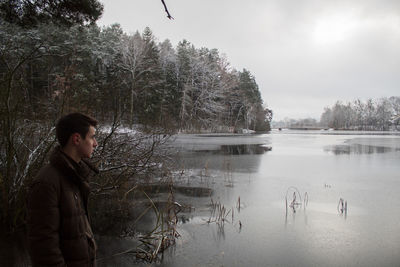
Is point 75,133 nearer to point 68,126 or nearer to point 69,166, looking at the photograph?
point 68,126

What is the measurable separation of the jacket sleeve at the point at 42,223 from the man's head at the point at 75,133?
346 millimetres

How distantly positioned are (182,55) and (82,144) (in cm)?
4853

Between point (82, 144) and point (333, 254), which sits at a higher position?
point (82, 144)

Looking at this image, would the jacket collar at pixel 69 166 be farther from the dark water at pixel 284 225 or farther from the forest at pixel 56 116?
the dark water at pixel 284 225

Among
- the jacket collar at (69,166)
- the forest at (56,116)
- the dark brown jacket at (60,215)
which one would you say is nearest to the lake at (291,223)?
the forest at (56,116)

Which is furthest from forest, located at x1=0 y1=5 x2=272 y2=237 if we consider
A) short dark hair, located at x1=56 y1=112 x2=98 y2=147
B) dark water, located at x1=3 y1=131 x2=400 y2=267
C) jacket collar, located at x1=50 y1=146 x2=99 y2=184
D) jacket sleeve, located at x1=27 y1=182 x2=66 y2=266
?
jacket sleeve, located at x1=27 y1=182 x2=66 y2=266

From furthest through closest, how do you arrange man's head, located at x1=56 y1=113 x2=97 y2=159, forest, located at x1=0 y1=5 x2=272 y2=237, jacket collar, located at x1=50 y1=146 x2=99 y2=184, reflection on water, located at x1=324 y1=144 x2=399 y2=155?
reflection on water, located at x1=324 y1=144 x2=399 y2=155 → forest, located at x1=0 y1=5 x2=272 y2=237 → man's head, located at x1=56 y1=113 x2=97 y2=159 → jacket collar, located at x1=50 y1=146 x2=99 y2=184

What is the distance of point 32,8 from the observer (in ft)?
17.2

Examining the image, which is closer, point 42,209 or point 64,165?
point 42,209

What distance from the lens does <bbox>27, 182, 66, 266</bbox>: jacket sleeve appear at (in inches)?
74.8

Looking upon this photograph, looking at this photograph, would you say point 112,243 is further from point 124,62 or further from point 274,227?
point 124,62

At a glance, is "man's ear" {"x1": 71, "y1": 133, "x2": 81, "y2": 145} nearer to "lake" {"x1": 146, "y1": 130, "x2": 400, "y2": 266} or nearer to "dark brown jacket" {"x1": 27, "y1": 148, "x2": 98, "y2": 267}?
"dark brown jacket" {"x1": 27, "y1": 148, "x2": 98, "y2": 267}

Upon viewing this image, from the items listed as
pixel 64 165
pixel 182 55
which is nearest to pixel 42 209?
pixel 64 165

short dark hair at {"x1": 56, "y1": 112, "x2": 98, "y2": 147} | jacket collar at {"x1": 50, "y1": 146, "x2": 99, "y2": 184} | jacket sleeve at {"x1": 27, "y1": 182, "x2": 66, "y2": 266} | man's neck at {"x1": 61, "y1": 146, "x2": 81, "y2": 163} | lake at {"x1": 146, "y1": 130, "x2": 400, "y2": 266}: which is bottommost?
lake at {"x1": 146, "y1": 130, "x2": 400, "y2": 266}
